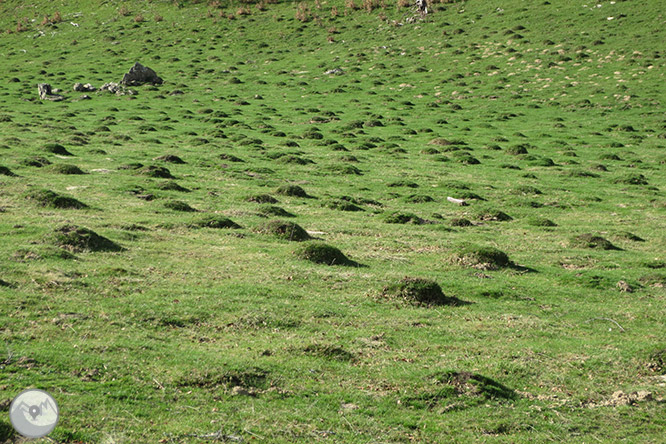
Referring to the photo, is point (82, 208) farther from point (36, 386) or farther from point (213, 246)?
point (36, 386)

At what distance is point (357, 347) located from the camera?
13242 millimetres

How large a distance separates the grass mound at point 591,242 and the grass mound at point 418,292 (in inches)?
429

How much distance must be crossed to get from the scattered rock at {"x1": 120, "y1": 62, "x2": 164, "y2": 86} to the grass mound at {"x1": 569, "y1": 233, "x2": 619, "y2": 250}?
2781 inches

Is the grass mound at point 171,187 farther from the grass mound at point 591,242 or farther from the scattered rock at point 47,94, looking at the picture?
the scattered rock at point 47,94

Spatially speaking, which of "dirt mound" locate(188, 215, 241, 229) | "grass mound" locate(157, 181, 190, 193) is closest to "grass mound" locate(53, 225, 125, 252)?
"dirt mound" locate(188, 215, 241, 229)

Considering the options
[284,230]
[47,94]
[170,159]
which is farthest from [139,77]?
[284,230]

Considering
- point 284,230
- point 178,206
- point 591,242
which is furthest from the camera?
point 178,206

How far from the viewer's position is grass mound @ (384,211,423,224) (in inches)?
1116

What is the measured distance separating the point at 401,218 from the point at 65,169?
65.4 ft

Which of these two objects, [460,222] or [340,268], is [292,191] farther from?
[340,268]

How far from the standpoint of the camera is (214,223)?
79.7 ft

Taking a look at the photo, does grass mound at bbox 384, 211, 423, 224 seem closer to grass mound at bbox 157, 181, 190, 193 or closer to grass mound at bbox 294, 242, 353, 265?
grass mound at bbox 294, 242, 353, 265

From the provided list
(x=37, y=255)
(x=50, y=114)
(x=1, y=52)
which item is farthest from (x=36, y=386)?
(x=1, y=52)

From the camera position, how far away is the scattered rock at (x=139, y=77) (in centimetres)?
8180
